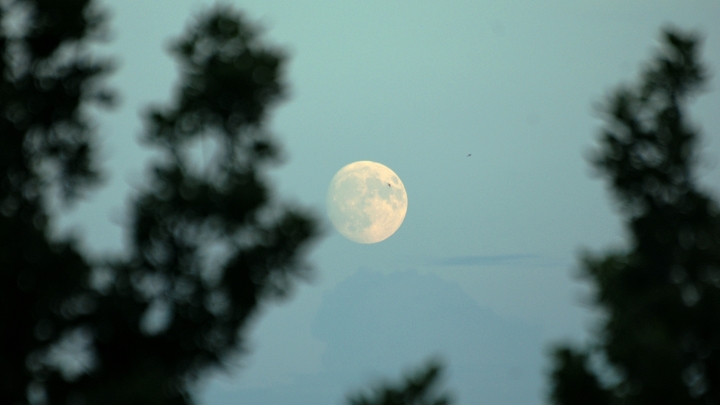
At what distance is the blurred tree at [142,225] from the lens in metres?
14.1

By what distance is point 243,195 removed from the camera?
15414 millimetres

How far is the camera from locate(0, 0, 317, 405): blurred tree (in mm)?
14148

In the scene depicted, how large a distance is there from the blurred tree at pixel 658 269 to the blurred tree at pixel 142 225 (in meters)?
6.27

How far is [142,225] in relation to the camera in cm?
1545

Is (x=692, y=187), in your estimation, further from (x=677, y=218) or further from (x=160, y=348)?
(x=160, y=348)

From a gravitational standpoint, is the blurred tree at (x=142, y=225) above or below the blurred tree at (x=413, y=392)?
above

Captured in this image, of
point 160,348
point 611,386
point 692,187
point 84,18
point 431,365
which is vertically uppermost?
point 84,18

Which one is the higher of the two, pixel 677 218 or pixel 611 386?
pixel 677 218

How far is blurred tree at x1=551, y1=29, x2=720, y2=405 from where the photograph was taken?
13.1 meters

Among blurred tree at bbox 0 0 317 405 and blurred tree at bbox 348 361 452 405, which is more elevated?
blurred tree at bbox 0 0 317 405

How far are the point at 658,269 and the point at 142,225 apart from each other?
10.1 meters

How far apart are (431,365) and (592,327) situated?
14.8ft

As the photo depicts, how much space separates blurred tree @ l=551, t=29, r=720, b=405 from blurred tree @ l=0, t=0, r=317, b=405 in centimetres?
627

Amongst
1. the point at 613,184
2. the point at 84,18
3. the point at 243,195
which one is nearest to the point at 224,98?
the point at 243,195
